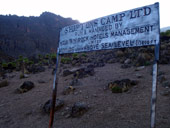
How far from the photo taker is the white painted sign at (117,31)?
279cm

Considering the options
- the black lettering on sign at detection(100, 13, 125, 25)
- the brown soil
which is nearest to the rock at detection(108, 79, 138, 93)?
the brown soil

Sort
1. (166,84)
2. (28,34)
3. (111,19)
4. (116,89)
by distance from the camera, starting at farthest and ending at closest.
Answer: (28,34)
(116,89)
(166,84)
(111,19)

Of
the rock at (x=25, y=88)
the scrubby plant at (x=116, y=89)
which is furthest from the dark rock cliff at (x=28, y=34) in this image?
the scrubby plant at (x=116, y=89)

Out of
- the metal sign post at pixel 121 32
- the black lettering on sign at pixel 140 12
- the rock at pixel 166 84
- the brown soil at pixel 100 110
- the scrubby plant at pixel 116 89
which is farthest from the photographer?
the scrubby plant at pixel 116 89

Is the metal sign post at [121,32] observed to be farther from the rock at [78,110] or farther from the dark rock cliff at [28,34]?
the dark rock cliff at [28,34]

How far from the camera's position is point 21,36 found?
177 ft

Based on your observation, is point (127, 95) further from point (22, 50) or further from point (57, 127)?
point (22, 50)

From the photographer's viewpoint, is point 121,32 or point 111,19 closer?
point 121,32

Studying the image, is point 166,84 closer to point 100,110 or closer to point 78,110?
point 100,110

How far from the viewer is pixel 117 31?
3207 millimetres

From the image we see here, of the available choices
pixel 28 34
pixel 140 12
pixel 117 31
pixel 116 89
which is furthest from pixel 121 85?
pixel 28 34

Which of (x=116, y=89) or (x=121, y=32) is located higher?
(x=121, y=32)

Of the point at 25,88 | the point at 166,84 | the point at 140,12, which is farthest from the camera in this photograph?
the point at 25,88

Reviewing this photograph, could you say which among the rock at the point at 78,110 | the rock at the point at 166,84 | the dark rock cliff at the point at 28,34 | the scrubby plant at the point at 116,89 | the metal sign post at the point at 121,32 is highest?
the dark rock cliff at the point at 28,34
